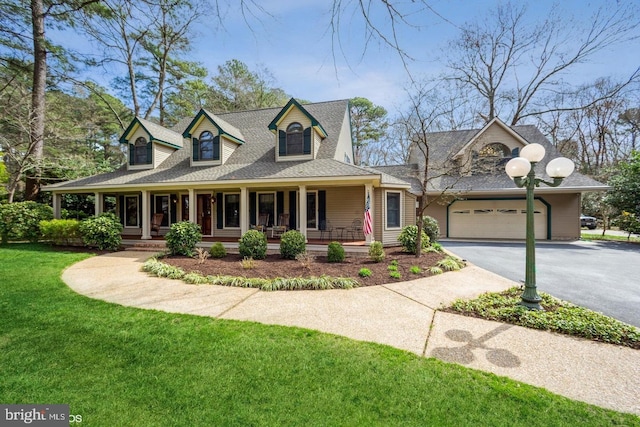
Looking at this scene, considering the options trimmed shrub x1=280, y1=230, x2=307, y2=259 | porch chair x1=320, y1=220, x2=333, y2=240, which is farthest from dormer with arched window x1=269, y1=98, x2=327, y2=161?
trimmed shrub x1=280, y1=230, x2=307, y2=259

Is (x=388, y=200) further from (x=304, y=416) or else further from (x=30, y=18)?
(x=30, y=18)

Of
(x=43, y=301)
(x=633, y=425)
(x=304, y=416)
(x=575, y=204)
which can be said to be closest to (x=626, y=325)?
(x=633, y=425)

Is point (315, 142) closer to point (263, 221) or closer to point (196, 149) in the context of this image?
point (263, 221)

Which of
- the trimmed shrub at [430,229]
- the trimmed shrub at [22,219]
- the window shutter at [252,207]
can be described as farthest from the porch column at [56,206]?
the trimmed shrub at [430,229]

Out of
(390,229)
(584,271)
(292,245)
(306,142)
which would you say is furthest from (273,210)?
(584,271)

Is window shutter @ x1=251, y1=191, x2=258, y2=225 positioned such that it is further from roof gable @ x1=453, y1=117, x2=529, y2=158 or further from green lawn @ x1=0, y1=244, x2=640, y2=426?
roof gable @ x1=453, y1=117, x2=529, y2=158

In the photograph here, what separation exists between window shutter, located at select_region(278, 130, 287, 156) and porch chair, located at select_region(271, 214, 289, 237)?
2.86 meters

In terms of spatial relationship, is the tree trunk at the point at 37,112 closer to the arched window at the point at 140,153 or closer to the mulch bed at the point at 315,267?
the arched window at the point at 140,153

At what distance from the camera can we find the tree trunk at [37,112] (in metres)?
13.2

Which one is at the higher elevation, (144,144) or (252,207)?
(144,144)

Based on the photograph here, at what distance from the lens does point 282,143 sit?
40.0 ft

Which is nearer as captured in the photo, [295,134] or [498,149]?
[295,134]

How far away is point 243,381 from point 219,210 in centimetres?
1150

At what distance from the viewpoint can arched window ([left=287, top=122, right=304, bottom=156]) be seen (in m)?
12.0
